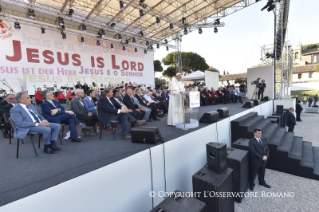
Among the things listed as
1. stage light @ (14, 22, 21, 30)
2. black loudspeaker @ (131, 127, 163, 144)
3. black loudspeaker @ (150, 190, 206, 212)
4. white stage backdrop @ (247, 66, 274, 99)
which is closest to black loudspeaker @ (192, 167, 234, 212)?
black loudspeaker @ (150, 190, 206, 212)

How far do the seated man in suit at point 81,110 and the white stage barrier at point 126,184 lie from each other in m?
2.21

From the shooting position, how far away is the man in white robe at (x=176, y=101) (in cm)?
397

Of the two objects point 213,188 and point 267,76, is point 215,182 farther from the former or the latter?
point 267,76

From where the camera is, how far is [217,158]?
2193 millimetres

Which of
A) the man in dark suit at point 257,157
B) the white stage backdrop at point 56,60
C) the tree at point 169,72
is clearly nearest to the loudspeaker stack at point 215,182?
the man in dark suit at point 257,157

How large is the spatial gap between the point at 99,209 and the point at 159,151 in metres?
1.07

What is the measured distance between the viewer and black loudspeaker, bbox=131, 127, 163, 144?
2.53m

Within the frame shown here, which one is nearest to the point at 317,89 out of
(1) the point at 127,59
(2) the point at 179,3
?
(2) the point at 179,3

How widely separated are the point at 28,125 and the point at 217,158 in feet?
9.62

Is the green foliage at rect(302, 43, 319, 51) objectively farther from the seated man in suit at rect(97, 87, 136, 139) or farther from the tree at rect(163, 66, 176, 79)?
the seated man in suit at rect(97, 87, 136, 139)

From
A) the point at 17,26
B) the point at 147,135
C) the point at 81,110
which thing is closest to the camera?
the point at 147,135

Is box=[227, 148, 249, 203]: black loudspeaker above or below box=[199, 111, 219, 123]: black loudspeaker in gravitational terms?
below

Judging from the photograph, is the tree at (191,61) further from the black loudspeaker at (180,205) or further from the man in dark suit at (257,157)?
the black loudspeaker at (180,205)

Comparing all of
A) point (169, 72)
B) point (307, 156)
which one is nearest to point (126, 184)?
point (307, 156)
